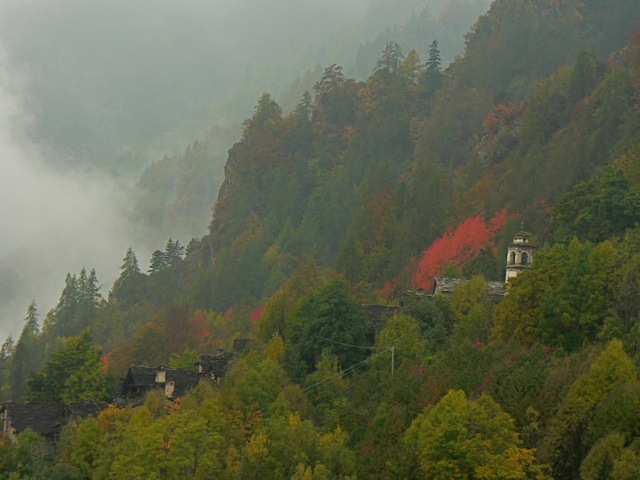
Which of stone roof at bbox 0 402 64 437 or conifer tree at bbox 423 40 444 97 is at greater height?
conifer tree at bbox 423 40 444 97

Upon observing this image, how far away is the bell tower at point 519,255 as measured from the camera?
217ft

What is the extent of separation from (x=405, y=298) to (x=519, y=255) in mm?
7031

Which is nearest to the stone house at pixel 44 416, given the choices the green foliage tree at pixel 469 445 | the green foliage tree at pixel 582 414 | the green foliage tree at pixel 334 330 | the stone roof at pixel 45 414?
the stone roof at pixel 45 414

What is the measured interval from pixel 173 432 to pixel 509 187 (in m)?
46.2

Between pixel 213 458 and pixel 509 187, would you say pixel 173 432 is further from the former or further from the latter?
pixel 509 187

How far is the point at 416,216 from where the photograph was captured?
92.4 meters

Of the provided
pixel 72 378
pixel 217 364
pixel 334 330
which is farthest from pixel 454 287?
pixel 72 378

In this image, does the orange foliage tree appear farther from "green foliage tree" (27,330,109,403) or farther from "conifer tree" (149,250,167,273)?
"conifer tree" (149,250,167,273)

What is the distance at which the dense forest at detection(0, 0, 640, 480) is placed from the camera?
42812 mm

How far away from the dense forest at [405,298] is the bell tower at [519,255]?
7.34 ft

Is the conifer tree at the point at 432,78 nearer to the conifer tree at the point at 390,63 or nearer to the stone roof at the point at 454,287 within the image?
the conifer tree at the point at 390,63

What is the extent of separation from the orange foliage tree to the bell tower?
13008mm

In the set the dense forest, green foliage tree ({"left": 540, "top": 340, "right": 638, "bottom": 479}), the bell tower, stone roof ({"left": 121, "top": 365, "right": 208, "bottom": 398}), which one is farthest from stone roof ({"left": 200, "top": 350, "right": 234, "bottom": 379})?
green foliage tree ({"left": 540, "top": 340, "right": 638, "bottom": 479})

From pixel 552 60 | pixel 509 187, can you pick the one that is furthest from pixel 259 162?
pixel 509 187
